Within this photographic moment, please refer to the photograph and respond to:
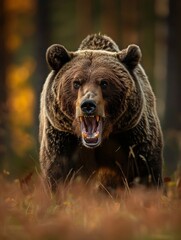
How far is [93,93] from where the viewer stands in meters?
6.75

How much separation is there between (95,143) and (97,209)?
1.81 meters

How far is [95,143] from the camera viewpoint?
6.78 metres

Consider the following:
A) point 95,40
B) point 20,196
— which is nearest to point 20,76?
point 95,40

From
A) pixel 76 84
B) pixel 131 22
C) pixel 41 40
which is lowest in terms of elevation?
pixel 131 22

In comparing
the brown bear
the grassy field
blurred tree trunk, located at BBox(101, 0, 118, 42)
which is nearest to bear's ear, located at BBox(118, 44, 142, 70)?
the brown bear

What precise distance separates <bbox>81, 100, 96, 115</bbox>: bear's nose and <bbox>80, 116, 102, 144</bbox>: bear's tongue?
268mm

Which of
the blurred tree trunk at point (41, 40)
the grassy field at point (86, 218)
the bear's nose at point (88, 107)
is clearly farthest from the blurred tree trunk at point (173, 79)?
the grassy field at point (86, 218)

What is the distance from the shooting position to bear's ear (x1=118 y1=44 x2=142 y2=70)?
7379 millimetres

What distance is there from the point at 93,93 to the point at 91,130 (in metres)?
0.38

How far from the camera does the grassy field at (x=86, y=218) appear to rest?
12.7ft

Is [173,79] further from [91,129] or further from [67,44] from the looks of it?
[67,44]

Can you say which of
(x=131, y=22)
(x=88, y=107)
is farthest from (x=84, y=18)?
(x=88, y=107)

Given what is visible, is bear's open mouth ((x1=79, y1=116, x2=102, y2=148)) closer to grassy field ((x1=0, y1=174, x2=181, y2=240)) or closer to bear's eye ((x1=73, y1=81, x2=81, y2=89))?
bear's eye ((x1=73, y1=81, x2=81, y2=89))

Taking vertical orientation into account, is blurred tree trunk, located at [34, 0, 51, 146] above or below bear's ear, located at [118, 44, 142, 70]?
below
